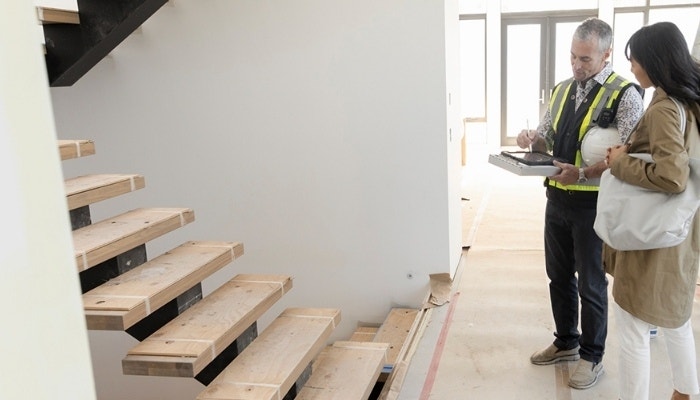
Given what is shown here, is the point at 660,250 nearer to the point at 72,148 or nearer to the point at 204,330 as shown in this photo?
the point at 204,330

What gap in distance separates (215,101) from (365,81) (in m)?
0.89

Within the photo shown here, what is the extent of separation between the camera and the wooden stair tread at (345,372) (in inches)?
86.0

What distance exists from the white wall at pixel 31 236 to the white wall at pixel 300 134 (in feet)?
8.67

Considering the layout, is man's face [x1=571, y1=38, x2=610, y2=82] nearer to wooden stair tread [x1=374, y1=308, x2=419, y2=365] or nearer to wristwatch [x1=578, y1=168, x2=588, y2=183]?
wristwatch [x1=578, y1=168, x2=588, y2=183]

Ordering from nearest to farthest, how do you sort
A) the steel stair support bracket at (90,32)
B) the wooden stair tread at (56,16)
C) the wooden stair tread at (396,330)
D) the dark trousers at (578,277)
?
the dark trousers at (578,277)
the wooden stair tread at (56,16)
the steel stair support bracket at (90,32)
the wooden stair tread at (396,330)

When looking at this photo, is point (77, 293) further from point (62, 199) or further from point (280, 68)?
point (280, 68)

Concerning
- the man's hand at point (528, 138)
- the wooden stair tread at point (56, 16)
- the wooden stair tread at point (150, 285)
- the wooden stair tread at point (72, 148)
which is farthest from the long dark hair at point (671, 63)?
the wooden stair tread at point (56, 16)

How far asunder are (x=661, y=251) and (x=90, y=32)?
8.32ft

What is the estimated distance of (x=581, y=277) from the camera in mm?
2285

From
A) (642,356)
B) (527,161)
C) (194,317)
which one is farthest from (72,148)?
(642,356)

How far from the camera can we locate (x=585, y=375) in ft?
7.63

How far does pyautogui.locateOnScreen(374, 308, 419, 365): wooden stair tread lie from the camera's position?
295 centimetres

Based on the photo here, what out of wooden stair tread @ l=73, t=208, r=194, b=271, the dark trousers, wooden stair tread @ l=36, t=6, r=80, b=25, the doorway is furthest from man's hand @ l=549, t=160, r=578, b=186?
the doorway

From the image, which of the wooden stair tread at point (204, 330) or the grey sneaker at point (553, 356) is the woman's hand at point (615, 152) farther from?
the wooden stair tread at point (204, 330)
